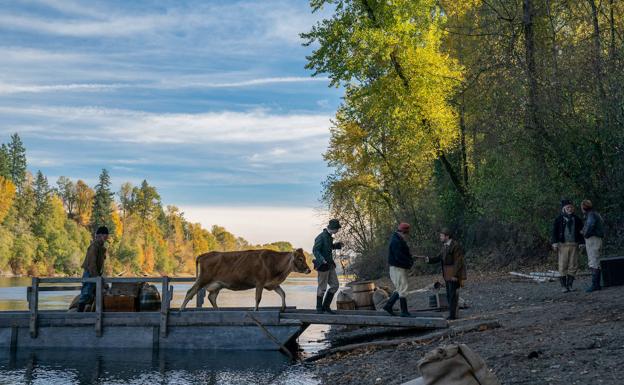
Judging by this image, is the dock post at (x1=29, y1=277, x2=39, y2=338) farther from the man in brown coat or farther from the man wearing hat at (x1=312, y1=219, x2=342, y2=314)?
the man in brown coat

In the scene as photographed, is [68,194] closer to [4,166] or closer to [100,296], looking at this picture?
[4,166]

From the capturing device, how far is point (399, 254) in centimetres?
1450

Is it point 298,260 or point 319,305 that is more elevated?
point 298,260

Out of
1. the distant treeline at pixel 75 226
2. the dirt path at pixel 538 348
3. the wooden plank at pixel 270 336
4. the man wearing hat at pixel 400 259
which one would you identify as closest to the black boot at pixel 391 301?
the man wearing hat at pixel 400 259

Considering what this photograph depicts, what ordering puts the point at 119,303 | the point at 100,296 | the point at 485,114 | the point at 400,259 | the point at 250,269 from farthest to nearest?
the point at 485,114, the point at 119,303, the point at 100,296, the point at 250,269, the point at 400,259

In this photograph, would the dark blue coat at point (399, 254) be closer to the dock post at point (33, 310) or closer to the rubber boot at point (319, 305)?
the rubber boot at point (319, 305)

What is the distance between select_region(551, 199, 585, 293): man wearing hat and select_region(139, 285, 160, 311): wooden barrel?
11219 millimetres

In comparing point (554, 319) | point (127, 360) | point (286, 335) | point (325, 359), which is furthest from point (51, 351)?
point (554, 319)

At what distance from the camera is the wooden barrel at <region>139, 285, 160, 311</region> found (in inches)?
706

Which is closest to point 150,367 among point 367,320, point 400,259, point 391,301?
point 367,320

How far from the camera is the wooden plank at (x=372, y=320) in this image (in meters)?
14.7

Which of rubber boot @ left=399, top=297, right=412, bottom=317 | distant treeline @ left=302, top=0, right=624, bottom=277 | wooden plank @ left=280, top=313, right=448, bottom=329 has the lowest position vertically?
wooden plank @ left=280, top=313, right=448, bottom=329

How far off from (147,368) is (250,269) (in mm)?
3435

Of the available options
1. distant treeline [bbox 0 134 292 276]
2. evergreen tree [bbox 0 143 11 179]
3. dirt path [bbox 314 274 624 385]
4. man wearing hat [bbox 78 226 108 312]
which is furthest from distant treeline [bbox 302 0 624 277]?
evergreen tree [bbox 0 143 11 179]
